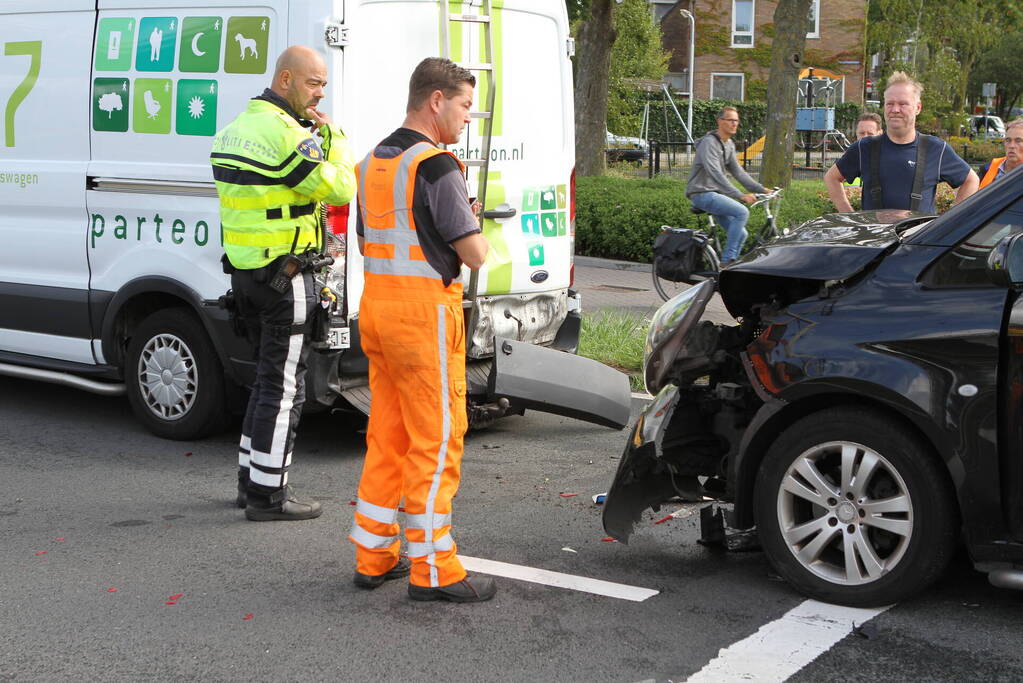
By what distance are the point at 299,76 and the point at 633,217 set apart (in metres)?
9.53

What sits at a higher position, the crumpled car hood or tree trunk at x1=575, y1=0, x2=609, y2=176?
tree trunk at x1=575, y1=0, x2=609, y2=176

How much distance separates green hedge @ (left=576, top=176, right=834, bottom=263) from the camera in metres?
14.5

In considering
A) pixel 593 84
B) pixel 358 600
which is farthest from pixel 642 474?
pixel 593 84

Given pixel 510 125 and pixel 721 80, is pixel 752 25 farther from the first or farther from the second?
pixel 510 125

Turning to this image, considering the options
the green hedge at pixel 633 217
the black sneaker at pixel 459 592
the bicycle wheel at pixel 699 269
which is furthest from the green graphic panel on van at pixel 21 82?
the green hedge at pixel 633 217

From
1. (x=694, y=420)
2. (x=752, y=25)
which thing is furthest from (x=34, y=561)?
(x=752, y=25)

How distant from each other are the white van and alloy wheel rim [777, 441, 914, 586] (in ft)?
7.33

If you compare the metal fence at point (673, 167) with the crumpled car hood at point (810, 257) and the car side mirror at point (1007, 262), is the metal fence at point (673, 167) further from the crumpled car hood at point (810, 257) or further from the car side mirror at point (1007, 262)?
the car side mirror at point (1007, 262)

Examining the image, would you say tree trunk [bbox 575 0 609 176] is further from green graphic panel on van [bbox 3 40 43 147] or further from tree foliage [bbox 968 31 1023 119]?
tree foliage [bbox 968 31 1023 119]

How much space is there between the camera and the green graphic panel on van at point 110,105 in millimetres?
6789

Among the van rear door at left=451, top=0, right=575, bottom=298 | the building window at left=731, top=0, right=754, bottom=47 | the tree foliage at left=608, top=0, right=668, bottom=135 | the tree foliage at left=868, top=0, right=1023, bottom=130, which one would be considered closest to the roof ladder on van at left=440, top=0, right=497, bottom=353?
the van rear door at left=451, top=0, right=575, bottom=298

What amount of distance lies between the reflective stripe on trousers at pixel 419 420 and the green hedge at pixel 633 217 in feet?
31.9

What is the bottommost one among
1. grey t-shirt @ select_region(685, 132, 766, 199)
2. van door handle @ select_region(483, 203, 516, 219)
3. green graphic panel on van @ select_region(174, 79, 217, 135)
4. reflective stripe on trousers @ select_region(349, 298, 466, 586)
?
reflective stripe on trousers @ select_region(349, 298, 466, 586)

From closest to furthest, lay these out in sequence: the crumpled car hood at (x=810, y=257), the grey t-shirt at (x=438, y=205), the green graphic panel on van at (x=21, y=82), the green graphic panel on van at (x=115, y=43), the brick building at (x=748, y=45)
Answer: the grey t-shirt at (x=438, y=205) < the crumpled car hood at (x=810, y=257) < the green graphic panel on van at (x=115, y=43) < the green graphic panel on van at (x=21, y=82) < the brick building at (x=748, y=45)
